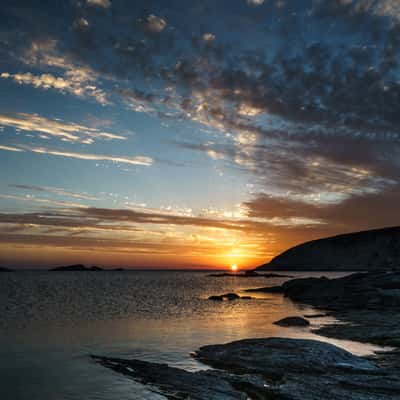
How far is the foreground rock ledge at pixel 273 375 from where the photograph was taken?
15.3 m

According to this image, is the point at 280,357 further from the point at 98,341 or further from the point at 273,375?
the point at 98,341

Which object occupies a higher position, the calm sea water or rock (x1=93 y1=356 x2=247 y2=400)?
rock (x1=93 y1=356 x2=247 y2=400)

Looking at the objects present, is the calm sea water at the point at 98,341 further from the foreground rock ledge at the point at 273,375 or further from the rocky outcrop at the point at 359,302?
the rocky outcrop at the point at 359,302

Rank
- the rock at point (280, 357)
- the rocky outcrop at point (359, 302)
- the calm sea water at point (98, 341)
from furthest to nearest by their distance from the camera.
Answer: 1. the rocky outcrop at point (359, 302)
2. the rock at point (280, 357)
3. the calm sea water at point (98, 341)

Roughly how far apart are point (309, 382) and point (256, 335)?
14768mm

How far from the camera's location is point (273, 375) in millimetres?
17984

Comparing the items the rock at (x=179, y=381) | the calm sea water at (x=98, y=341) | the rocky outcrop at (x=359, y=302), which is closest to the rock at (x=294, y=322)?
the calm sea water at (x=98, y=341)

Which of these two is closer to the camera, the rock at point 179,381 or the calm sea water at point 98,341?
the rock at point 179,381

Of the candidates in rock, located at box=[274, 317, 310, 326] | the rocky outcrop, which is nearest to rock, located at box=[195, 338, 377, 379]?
the rocky outcrop

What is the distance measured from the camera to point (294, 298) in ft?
226

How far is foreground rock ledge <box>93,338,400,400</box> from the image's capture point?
50.2 feet

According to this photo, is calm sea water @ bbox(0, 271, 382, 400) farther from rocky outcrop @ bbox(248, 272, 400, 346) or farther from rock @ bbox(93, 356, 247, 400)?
rocky outcrop @ bbox(248, 272, 400, 346)

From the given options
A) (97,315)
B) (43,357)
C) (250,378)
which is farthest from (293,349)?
(97,315)

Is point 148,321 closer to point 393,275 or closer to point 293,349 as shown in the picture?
point 293,349
